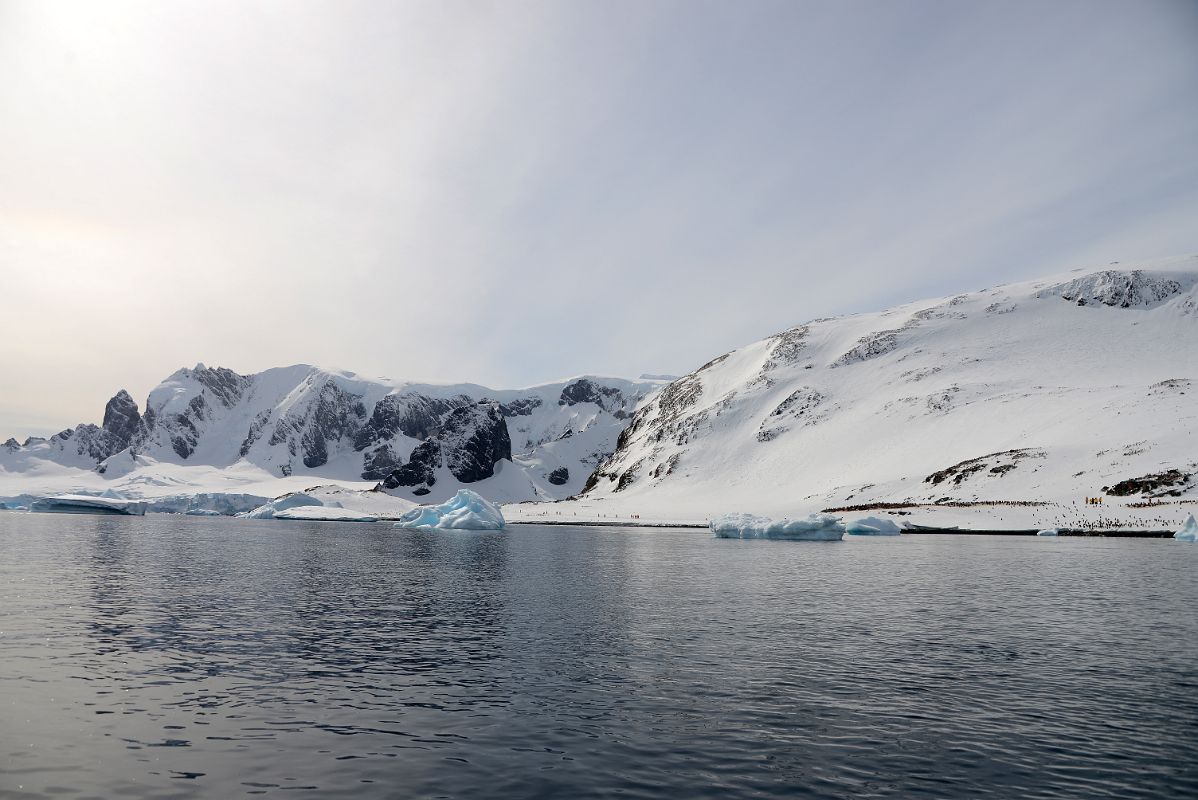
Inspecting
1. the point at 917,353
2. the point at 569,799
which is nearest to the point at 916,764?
the point at 569,799

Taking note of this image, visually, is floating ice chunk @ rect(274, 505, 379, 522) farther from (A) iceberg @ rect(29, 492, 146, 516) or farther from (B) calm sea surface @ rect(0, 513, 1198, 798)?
(B) calm sea surface @ rect(0, 513, 1198, 798)

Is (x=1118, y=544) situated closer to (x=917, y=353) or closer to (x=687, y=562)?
(x=687, y=562)

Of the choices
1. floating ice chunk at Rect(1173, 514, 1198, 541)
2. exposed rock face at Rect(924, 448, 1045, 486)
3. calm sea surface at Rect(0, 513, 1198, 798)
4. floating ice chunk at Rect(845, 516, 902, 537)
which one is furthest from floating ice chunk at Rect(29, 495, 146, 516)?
floating ice chunk at Rect(1173, 514, 1198, 541)

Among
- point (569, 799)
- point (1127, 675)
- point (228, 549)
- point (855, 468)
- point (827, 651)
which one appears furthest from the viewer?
point (855, 468)

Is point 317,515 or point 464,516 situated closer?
point 464,516

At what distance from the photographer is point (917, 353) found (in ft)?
631

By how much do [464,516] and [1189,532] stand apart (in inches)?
3308

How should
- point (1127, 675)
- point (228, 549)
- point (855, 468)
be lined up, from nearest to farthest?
point (1127, 675) → point (228, 549) → point (855, 468)

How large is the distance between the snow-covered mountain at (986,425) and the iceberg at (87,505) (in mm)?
106470

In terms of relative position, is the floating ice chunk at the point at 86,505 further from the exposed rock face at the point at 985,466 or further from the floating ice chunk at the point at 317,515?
the exposed rock face at the point at 985,466

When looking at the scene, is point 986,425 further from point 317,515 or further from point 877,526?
point 317,515

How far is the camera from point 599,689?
1752 cm

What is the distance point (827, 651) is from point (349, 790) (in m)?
14.8

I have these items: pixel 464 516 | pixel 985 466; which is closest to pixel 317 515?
pixel 464 516
